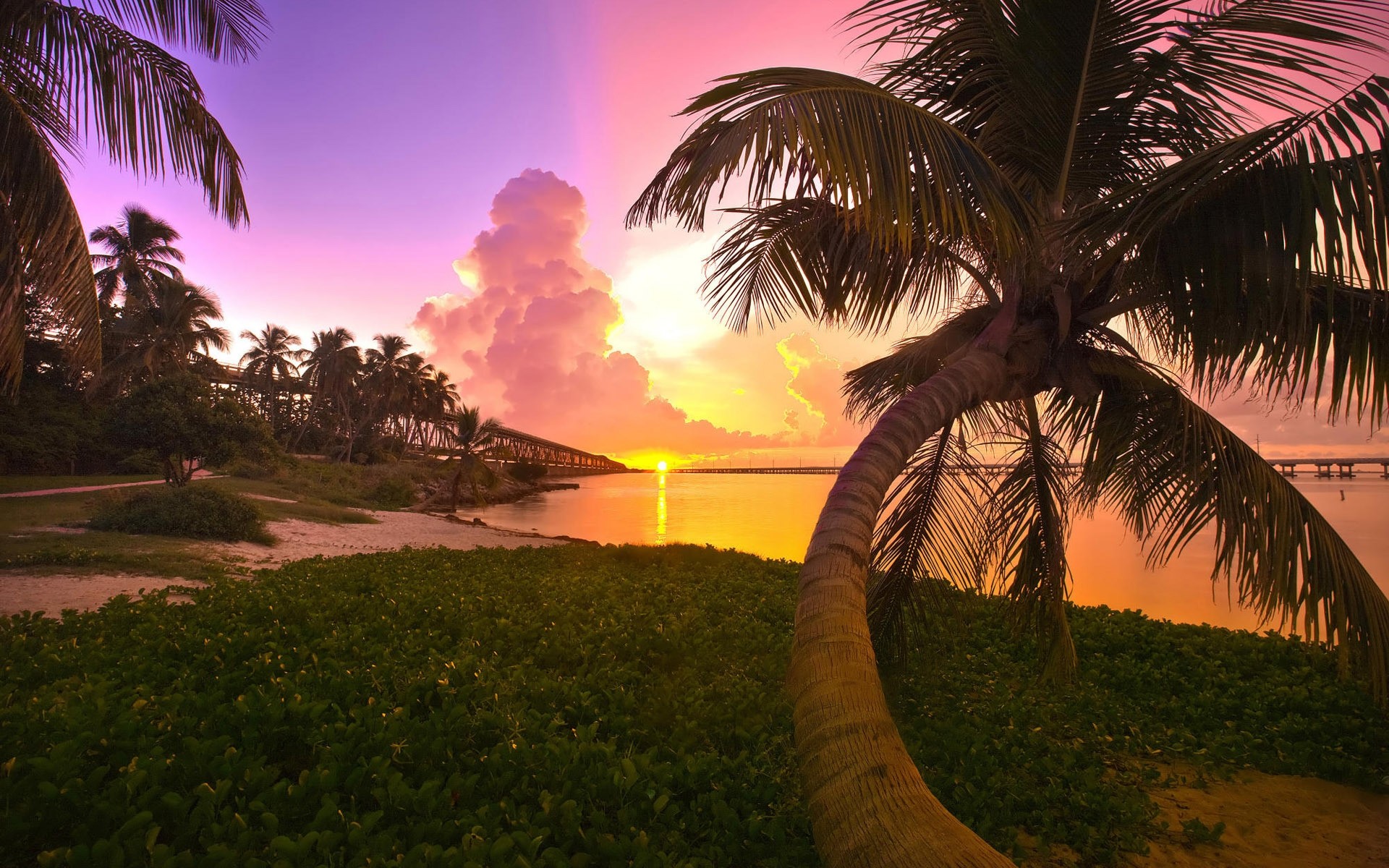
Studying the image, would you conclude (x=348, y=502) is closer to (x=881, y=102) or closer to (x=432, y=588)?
(x=432, y=588)

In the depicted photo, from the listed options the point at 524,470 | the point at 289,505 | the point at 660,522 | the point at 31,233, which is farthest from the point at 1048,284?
the point at 524,470

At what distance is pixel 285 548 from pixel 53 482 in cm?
1555

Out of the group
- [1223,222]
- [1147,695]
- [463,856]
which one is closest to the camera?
[463,856]

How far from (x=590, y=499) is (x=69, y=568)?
39.9 meters

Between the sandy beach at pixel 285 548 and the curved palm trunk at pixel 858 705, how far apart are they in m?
7.91

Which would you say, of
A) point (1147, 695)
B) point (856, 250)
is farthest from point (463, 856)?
point (1147, 695)

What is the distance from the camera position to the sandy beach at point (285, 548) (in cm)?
673

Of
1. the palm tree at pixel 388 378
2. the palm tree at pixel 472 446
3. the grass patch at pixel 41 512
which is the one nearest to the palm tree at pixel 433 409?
the palm tree at pixel 388 378

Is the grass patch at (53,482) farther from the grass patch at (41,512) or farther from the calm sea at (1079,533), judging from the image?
the calm sea at (1079,533)

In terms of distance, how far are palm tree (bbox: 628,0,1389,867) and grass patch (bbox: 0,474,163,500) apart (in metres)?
23.7

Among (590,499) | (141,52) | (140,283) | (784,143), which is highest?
(140,283)

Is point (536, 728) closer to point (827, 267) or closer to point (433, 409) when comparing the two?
point (827, 267)

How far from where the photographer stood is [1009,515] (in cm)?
484

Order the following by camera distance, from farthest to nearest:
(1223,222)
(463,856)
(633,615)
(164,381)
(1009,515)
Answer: (164,381), (633,615), (1009,515), (1223,222), (463,856)
